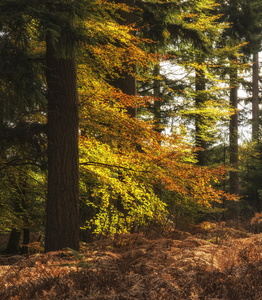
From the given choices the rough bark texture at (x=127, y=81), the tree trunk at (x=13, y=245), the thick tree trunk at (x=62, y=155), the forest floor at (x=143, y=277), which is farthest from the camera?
the tree trunk at (x=13, y=245)

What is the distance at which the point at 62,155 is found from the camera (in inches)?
253

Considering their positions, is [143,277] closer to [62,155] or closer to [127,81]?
[62,155]

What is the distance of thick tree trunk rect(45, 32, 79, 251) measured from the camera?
6.24 m

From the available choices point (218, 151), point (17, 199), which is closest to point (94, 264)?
point (17, 199)

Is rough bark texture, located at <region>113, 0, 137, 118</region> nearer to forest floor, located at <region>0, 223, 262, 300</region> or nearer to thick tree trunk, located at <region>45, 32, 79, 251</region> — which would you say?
thick tree trunk, located at <region>45, 32, 79, 251</region>

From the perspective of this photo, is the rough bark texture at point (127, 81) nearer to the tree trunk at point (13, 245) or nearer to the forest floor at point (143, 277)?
the forest floor at point (143, 277)

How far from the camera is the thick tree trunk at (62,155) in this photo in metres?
6.24

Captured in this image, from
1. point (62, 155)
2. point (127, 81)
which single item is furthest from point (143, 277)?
point (127, 81)

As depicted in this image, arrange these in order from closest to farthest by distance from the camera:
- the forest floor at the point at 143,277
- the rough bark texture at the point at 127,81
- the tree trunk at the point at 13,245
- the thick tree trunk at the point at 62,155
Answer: the forest floor at the point at 143,277 → the thick tree trunk at the point at 62,155 → the rough bark texture at the point at 127,81 → the tree trunk at the point at 13,245

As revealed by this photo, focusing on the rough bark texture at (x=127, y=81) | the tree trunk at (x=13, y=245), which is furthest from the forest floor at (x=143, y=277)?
the tree trunk at (x=13, y=245)

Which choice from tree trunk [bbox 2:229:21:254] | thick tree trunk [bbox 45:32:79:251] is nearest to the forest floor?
thick tree trunk [bbox 45:32:79:251]

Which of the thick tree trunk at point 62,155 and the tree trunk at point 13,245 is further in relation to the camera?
the tree trunk at point 13,245

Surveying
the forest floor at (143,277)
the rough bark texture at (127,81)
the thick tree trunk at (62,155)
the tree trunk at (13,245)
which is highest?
the rough bark texture at (127,81)

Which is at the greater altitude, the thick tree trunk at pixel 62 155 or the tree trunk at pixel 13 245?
the thick tree trunk at pixel 62 155
